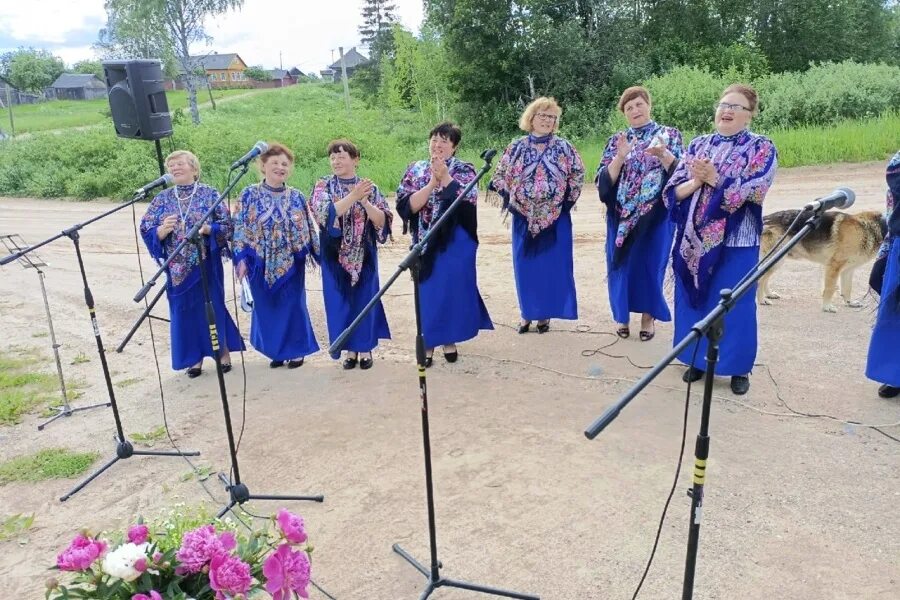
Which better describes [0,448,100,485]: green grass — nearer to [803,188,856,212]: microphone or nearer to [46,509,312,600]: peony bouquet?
[46,509,312,600]: peony bouquet

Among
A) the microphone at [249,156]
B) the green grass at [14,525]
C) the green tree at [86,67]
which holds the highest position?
the green tree at [86,67]

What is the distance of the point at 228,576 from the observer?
6.79 feet

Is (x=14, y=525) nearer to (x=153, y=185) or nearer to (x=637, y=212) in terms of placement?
(x=153, y=185)

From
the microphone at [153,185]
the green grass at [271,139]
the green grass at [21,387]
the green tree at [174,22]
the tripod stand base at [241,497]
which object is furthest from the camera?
the green tree at [174,22]

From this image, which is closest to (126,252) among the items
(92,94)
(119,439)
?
(119,439)

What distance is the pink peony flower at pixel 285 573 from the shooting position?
2203 mm

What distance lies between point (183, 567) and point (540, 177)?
164 inches

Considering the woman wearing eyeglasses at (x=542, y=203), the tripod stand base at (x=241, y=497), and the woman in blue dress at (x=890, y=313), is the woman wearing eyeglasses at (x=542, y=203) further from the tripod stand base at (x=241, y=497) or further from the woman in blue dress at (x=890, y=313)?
the tripod stand base at (x=241, y=497)

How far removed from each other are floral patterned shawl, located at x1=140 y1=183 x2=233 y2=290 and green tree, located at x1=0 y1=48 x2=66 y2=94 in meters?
50.3

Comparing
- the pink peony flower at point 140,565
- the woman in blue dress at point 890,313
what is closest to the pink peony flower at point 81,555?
the pink peony flower at point 140,565

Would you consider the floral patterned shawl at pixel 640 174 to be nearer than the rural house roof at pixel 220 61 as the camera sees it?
Yes

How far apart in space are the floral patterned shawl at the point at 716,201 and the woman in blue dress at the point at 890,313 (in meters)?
0.74

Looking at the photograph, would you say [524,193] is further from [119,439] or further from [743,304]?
[119,439]

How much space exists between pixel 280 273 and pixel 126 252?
7.22m
